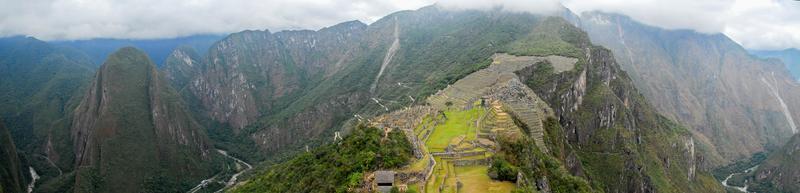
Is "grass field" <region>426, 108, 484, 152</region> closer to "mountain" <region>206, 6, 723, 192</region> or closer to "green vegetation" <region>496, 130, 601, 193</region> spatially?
"mountain" <region>206, 6, 723, 192</region>

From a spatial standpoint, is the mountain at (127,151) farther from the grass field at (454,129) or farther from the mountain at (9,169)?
the grass field at (454,129)

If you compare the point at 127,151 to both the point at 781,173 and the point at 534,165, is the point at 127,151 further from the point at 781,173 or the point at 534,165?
the point at 781,173

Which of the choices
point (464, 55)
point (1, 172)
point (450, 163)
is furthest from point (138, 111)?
point (450, 163)

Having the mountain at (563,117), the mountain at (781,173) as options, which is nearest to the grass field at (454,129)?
the mountain at (563,117)

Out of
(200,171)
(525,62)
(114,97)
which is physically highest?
(525,62)

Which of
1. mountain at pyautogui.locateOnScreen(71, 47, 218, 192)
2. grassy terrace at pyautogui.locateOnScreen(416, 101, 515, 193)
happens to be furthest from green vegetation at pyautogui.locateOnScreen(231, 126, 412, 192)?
mountain at pyautogui.locateOnScreen(71, 47, 218, 192)

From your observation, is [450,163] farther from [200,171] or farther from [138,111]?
[138,111]
